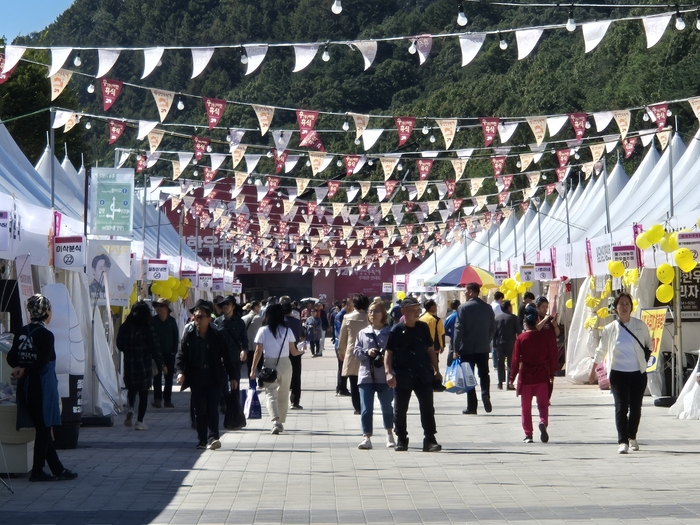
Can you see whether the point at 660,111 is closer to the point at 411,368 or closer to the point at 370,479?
the point at 411,368

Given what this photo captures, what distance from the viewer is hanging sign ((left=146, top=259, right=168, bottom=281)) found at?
22.4 metres

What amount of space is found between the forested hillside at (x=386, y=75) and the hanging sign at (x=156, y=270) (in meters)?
21.3

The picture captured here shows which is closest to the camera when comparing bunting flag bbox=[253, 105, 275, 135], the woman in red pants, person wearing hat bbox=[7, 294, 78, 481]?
person wearing hat bbox=[7, 294, 78, 481]

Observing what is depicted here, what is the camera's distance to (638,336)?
11758mm

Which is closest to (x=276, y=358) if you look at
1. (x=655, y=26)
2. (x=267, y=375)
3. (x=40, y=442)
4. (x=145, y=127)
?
(x=267, y=375)

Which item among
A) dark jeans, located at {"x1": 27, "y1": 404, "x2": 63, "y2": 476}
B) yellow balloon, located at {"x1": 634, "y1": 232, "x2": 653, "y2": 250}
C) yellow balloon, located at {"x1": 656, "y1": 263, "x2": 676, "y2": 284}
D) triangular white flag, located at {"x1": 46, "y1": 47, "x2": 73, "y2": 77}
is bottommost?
dark jeans, located at {"x1": 27, "y1": 404, "x2": 63, "y2": 476}

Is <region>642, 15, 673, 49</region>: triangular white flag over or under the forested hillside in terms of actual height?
under

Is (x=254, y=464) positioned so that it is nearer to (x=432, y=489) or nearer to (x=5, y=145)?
(x=432, y=489)

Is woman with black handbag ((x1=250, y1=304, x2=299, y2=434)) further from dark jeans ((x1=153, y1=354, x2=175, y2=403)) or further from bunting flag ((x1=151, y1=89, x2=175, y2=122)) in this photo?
bunting flag ((x1=151, y1=89, x2=175, y2=122))

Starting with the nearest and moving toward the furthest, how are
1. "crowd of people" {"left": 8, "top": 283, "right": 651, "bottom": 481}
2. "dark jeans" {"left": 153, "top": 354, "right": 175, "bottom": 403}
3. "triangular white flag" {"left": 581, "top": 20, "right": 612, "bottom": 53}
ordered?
"crowd of people" {"left": 8, "top": 283, "right": 651, "bottom": 481}, "triangular white flag" {"left": 581, "top": 20, "right": 612, "bottom": 53}, "dark jeans" {"left": 153, "top": 354, "right": 175, "bottom": 403}

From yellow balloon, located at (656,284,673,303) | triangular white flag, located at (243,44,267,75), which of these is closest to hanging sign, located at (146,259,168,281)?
triangular white flag, located at (243,44,267,75)

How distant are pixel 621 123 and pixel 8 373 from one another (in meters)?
12.6

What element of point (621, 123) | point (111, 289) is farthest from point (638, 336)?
point (621, 123)

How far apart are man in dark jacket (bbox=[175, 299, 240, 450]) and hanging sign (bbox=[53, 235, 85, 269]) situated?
2100 mm
